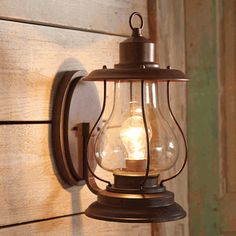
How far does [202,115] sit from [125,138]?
0.48 m

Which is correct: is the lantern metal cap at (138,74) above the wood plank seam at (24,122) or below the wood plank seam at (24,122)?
above

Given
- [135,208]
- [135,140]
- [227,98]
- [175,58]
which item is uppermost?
[175,58]

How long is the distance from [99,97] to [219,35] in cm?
44

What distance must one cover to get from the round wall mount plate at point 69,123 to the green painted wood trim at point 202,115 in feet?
1.36

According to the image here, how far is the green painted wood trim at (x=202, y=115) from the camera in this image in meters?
1.52

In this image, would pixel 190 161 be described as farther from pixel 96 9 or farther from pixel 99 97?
pixel 96 9

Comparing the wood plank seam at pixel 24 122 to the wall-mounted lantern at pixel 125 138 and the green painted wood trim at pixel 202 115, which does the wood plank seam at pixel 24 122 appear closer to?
the wall-mounted lantern at pixel 125 138

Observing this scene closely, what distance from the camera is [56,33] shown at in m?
1.19

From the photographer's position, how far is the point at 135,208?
102 centimetres

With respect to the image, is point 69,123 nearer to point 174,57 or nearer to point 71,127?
point 71,127

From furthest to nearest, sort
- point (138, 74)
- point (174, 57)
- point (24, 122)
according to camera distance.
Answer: point (174, 57) < point (24, 122) < point (138, 74)

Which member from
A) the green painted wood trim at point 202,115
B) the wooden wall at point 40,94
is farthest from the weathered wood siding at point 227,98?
the wooden wall at point 40,94

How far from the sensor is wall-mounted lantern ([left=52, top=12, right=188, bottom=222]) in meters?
1.03

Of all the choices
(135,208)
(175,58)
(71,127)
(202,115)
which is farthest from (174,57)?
(135,208)
